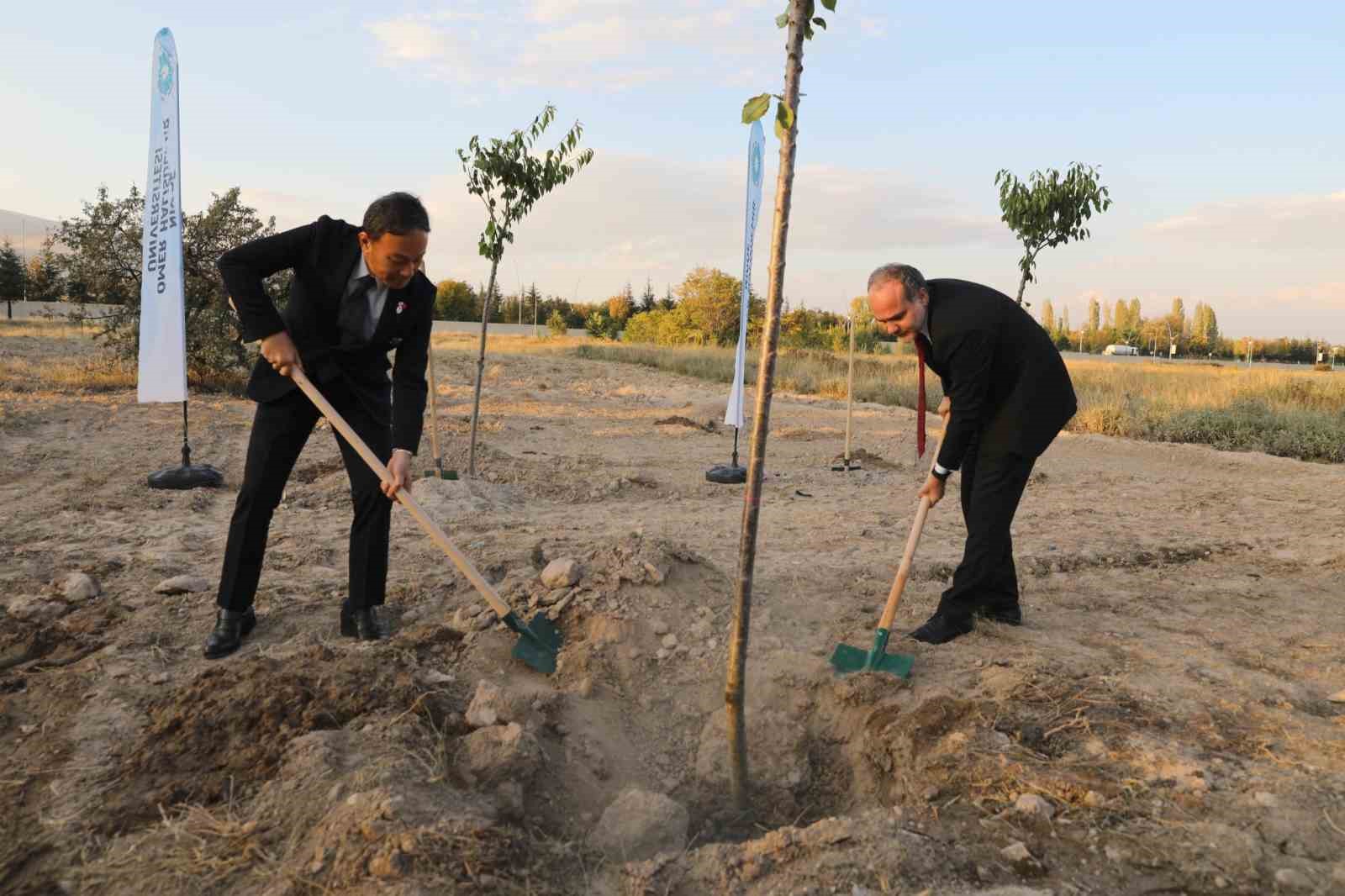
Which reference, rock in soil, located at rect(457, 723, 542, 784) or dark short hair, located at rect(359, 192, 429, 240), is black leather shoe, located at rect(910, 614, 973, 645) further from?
dark short hair, located at rect(359, 192, 429, 240)

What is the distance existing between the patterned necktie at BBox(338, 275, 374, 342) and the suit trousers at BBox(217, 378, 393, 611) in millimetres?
197

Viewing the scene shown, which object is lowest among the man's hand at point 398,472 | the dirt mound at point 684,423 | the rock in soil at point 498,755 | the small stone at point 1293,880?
the rock in soil at point 498,755

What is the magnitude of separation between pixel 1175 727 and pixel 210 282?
12059mm

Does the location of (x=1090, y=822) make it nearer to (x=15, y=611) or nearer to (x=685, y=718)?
(x=685, y=718)

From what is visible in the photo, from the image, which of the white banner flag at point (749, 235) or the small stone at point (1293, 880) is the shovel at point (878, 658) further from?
the white banner flag at point (749, 235)

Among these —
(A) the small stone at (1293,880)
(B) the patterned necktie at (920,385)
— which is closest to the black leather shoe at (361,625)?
(B) the patterned necktie at (920,385)

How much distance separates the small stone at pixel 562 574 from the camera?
3771 mm

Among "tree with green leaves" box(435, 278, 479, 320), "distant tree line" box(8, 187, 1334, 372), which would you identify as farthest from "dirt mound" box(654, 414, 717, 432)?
"tree with green leaves" box(435, 278, 479, 320)

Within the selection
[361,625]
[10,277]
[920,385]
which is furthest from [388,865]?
[10,277]

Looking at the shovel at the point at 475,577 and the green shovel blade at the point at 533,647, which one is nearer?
the shovel at the point at 475,577

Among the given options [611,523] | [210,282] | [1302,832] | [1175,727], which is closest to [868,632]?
[1175,727]

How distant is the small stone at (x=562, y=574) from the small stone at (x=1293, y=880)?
2.56m

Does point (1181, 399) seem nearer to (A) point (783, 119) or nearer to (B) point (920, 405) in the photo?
(B) point (920, 405)

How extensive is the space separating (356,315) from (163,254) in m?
4.38
